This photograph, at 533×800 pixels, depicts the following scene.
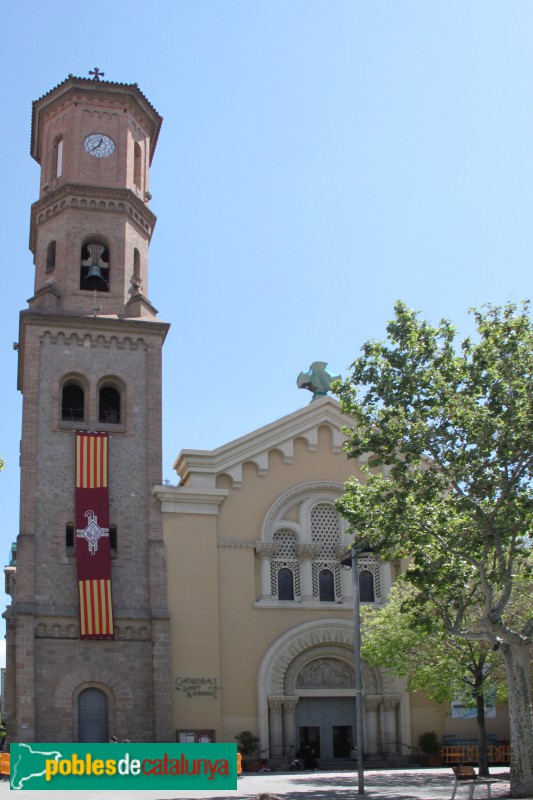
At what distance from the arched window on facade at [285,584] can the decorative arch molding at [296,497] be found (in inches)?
59.5

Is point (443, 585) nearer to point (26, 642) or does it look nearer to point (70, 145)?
point (26, 642)

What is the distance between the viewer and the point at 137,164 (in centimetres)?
4416

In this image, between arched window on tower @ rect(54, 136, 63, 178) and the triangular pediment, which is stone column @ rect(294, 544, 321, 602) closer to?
the triangular pediment

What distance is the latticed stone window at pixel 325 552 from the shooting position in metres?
39.5

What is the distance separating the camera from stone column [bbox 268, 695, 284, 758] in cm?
3644

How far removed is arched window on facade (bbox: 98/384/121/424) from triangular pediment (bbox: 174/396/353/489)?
3086 millimetres

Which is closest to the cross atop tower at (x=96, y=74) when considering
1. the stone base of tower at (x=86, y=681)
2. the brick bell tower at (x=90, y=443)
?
the brick bell tower at (x=90, y=443)

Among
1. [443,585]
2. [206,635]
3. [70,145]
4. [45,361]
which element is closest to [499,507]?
[443,585]

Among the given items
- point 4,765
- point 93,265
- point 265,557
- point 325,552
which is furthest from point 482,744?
point 93,265

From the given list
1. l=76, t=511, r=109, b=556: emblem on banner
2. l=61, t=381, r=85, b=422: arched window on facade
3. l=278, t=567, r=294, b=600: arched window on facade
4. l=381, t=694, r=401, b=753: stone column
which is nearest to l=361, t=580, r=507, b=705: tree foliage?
l=381, t=694, r=401, b=753: stone column

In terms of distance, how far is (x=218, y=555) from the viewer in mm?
38219

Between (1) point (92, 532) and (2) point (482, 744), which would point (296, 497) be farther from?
(2) point (482, 744)

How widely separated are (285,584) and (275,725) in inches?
209

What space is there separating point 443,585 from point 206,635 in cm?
1402
